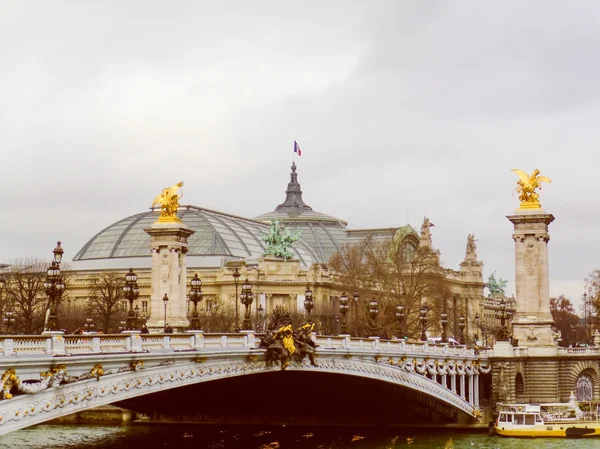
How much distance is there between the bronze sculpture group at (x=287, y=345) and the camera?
142 ft

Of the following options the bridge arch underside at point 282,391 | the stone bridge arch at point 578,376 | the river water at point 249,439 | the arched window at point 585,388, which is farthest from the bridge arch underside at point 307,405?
the arched window at point 585,388

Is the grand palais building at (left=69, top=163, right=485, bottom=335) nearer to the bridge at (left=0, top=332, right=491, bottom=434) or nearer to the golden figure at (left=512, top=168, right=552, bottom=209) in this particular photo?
the golden figure at (left=512, top=168, right=552, bottom=209)

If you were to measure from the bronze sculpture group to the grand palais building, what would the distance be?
60885 mm

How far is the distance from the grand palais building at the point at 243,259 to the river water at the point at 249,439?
1702 inches

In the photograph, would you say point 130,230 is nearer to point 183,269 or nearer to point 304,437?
point 183,269

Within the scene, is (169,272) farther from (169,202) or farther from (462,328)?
(462,328)

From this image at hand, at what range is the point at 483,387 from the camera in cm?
6900

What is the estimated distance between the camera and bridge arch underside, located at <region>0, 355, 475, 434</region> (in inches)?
1304

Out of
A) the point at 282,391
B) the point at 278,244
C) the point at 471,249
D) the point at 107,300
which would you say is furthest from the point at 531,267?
the point at 471,249

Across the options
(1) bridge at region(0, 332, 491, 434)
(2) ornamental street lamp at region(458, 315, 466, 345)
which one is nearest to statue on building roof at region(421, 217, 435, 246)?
(2) ornamental street lamp at region(458, 315, 466, 345)

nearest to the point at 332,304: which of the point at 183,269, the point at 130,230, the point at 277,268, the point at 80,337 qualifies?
the point at 277,268

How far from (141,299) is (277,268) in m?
13.0

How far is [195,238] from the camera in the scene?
428 ft

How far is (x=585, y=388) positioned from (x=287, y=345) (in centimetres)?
3069
